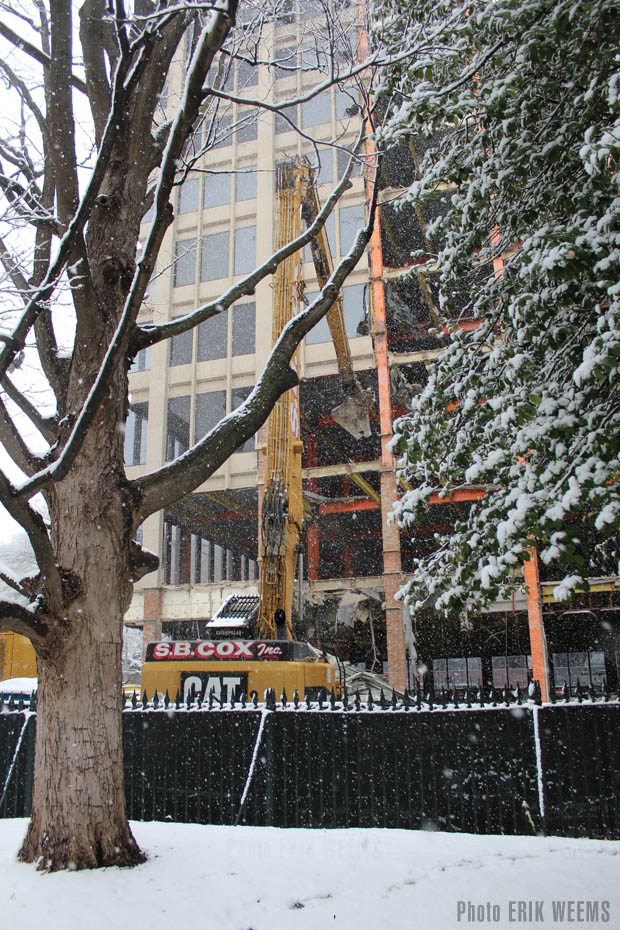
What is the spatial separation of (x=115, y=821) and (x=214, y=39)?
5.17m

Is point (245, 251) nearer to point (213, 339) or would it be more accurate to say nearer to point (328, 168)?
point (213, 339)

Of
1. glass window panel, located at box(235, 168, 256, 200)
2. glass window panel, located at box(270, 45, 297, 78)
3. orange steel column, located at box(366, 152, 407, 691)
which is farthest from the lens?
glass window panel, located at box(235, 168, 256, 200)

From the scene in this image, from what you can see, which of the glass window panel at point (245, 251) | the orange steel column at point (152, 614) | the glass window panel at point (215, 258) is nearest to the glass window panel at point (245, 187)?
the glass window panel at point (245, 251)

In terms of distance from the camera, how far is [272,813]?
679cm

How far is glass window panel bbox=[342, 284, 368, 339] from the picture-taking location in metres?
27.7

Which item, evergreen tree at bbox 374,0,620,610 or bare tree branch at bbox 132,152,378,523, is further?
bare tree branch at bbox 132,152,378,523

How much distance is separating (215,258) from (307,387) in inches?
321

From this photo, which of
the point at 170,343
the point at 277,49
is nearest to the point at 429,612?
the point at 170,343

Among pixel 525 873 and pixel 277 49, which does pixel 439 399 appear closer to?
pixel 525 873

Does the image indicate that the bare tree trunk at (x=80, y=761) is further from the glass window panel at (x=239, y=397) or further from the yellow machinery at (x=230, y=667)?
the glass window panel at (x=239, y=397)

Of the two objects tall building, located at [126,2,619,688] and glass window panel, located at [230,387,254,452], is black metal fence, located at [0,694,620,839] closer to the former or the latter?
tall building, located at [126,2,619,688]

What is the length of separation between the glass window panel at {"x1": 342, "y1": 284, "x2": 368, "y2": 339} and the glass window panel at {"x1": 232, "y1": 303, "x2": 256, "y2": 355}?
440 cm

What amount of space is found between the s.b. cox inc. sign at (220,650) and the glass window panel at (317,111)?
2540 centimetres

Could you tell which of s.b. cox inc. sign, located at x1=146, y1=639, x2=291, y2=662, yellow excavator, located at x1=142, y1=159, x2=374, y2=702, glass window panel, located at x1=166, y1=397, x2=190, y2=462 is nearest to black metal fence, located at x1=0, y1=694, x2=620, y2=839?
yellow excavator, located at x1=142, y1=159, x2=374, y2=702
